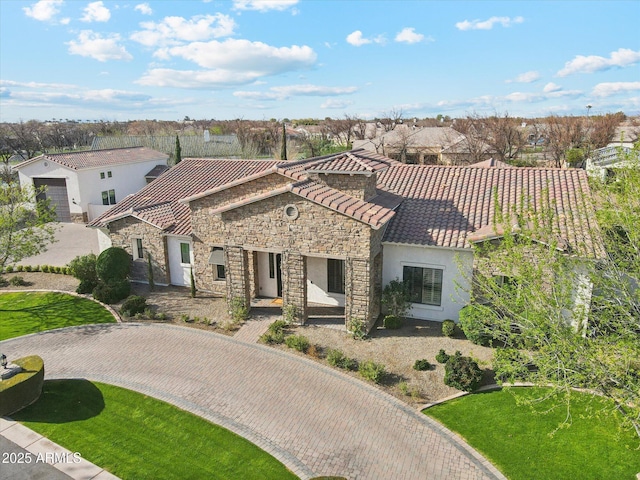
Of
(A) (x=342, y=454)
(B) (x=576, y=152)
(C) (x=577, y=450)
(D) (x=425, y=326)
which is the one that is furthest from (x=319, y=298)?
(B) (x=576, y=152)

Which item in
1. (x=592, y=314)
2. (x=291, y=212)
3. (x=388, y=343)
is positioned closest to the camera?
(x=592, y=314)

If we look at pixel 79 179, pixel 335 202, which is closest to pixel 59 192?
pixel 79 179

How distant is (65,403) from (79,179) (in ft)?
110

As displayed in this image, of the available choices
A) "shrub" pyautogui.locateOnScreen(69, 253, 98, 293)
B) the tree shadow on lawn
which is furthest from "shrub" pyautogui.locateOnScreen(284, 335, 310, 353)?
"shrub" pyautogui.locateOnScreen(69, 253, 98, 293)

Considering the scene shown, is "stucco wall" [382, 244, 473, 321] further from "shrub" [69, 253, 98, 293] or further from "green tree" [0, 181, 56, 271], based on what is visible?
"green tree" [0, 181, 56, 271]

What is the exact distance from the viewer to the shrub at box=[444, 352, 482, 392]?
17.4 m

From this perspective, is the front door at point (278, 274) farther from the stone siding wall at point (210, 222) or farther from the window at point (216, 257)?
the stone siding wall at point (210, 222)

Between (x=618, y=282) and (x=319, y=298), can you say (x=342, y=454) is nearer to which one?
(x=618, y=282)

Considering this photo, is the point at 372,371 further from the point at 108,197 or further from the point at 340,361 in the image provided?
the point at 108,197

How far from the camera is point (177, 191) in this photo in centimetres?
3234

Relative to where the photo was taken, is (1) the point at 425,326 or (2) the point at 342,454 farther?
(1) the point at 425,326

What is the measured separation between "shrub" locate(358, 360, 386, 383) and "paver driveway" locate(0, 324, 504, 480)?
0.46 metres

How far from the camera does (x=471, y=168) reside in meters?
28.0

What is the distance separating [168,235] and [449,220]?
1632 centimetres
